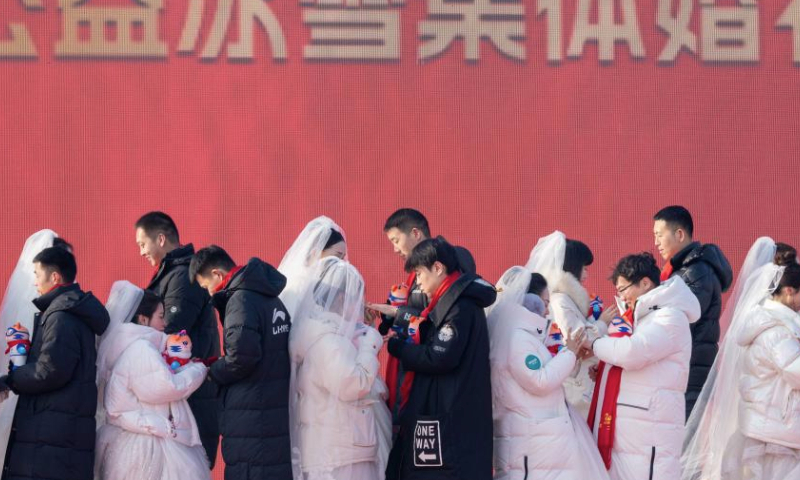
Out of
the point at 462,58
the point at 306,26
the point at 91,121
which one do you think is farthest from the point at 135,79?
the point at 462,58

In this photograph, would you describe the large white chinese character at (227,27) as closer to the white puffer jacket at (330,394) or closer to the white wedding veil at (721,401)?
the white puffer jacket at (330,394)

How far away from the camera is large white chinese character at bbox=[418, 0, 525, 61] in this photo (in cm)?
720

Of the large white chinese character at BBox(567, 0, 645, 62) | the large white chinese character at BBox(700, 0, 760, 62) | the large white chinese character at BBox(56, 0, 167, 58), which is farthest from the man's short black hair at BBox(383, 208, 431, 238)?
the large white chinese character at BBox(700, 0, 760, 62)

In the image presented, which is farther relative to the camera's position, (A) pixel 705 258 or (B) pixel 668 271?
(B) pixel 668 271

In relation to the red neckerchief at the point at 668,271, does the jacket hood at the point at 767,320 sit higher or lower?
lower

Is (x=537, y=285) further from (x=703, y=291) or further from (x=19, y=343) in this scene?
(x=19, y=343)

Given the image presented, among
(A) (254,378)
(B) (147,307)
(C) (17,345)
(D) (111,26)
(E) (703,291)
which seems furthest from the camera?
(D) (111,26)

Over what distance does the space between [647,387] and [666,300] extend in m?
0.34

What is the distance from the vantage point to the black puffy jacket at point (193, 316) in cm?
568

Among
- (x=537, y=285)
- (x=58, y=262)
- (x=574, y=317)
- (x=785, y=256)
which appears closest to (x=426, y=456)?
(x=537, y=285)

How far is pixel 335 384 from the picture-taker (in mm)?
4855

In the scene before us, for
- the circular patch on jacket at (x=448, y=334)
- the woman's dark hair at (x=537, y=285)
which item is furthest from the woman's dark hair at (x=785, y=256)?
the circular patch on jacket at (x=448, y=334)

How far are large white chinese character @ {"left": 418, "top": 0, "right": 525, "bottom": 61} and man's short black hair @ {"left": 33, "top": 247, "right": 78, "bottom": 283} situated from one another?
2.77 m

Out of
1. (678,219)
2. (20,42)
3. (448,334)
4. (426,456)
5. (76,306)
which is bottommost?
(426,456)
